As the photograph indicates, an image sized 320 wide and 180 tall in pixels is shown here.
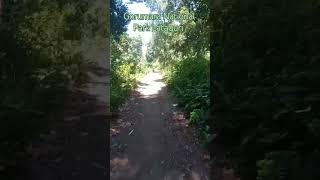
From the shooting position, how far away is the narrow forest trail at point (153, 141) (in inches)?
185

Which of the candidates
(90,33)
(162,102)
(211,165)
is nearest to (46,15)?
(90,33)

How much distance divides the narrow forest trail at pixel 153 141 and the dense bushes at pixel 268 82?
413 mm

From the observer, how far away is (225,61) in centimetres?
479

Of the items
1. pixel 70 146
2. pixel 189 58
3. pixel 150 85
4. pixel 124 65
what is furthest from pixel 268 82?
pixel 70 146

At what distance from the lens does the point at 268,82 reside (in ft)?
14.5

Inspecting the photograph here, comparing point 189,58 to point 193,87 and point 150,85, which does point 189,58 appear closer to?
point 193,87

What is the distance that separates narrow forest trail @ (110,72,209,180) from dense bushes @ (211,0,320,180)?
0.41 meters

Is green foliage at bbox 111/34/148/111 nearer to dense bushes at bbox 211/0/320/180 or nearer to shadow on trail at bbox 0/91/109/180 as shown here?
shadow on trail at bbox 0/91/109/180

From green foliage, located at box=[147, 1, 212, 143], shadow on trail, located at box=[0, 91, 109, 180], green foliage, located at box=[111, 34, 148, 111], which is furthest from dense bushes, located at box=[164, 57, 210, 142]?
shadow on trail, located at box=[0, 91, 109, 180]

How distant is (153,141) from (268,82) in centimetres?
138

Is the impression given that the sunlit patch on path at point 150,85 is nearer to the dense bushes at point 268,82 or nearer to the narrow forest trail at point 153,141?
the narrow forest trail at point 153,141

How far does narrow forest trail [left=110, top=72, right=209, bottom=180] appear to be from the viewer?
4711 millimetres

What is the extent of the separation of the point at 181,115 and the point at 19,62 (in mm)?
1878

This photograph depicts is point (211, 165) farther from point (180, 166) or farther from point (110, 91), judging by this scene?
point (110, 91)
